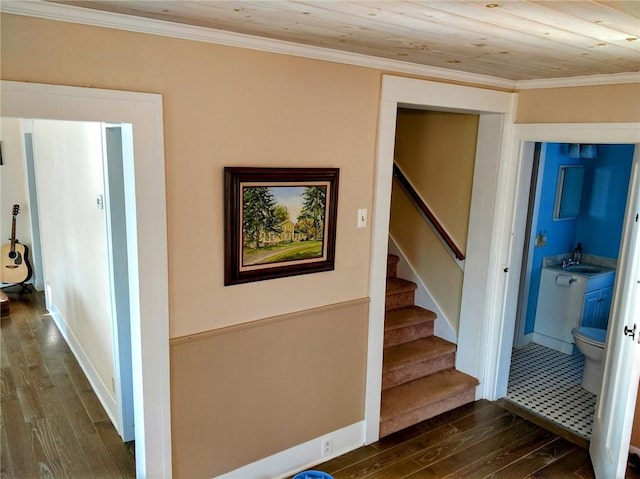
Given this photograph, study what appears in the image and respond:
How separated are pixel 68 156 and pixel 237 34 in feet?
6.54

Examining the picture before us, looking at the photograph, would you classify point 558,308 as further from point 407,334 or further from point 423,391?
point 423,391

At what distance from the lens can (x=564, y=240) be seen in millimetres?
4746

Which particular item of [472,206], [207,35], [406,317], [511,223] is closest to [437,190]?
[472,206]

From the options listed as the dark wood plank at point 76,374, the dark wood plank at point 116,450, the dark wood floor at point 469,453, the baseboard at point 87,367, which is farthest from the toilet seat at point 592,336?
the dark wood plank at point 76,374

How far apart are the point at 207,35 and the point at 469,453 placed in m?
2.71

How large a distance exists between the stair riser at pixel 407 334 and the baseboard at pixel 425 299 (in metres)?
0.08

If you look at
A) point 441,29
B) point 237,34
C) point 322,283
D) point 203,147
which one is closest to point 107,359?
point 322,283

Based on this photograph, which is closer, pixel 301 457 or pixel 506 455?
pixel 301 457

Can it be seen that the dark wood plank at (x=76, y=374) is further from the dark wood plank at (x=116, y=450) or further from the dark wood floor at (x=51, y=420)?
the dark wood plank at (x=116, y=450)

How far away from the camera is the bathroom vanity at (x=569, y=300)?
4.36 meters

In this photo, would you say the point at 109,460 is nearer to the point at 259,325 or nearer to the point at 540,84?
the point at 259,325

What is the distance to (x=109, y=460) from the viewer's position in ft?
9.14

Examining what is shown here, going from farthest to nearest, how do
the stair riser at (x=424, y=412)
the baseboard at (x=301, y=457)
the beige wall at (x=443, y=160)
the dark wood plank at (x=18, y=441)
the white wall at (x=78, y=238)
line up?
the beige wall at (x=443, y=160)
the stair riser at (x=424, y=412)
the white wall at (x=78, y=238)
the dark wood plank at (x=18, y=441)
the baseboard at (x=301, y=457)

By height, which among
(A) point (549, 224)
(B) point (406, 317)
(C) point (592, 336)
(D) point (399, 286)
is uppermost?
(A) point (549, 224)
